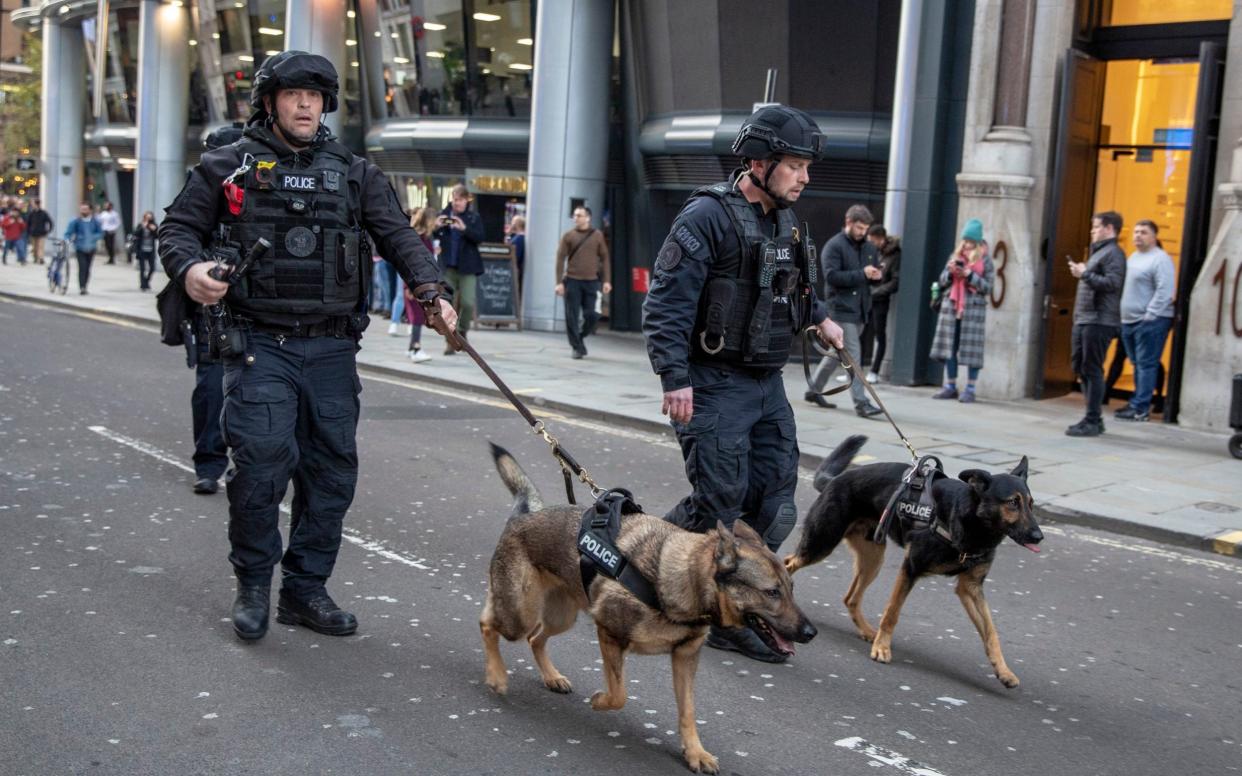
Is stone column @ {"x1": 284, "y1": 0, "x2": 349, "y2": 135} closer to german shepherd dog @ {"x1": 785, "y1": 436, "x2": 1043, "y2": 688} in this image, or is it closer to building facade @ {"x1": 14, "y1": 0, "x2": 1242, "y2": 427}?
building facade @ {"x1": 14, "y1": 0, "x2": 1242, "y2": 427}

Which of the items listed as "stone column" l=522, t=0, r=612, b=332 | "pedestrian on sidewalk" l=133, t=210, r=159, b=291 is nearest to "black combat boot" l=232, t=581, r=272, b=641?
"stone column" l=522, t=0, r=612, b=332

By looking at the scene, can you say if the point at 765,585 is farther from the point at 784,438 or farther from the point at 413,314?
the point at 413,314

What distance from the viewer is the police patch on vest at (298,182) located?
4.78 metres

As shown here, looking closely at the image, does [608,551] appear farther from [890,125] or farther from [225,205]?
[890,125]

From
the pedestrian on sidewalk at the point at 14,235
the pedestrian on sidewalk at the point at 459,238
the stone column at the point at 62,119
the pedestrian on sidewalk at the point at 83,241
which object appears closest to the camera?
the pedestrian on sidewalk at the point at 459,238

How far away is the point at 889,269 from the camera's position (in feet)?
46.0

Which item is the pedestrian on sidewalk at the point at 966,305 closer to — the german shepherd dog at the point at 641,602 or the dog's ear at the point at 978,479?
the dog's ear at the point at 978,479

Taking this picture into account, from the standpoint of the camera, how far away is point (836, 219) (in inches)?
632

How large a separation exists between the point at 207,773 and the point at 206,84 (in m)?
31.9

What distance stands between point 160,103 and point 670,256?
30.8 m

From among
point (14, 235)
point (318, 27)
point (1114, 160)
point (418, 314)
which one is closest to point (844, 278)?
point (1114, 160)

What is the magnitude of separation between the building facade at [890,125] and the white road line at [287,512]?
7.25 meters

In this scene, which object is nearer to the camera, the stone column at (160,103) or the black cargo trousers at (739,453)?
the black cargo trousers at (739,453)

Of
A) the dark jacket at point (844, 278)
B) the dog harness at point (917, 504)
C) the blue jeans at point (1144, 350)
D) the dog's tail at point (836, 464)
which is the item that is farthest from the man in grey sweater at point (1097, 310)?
the dog harness at point (917, 504)
